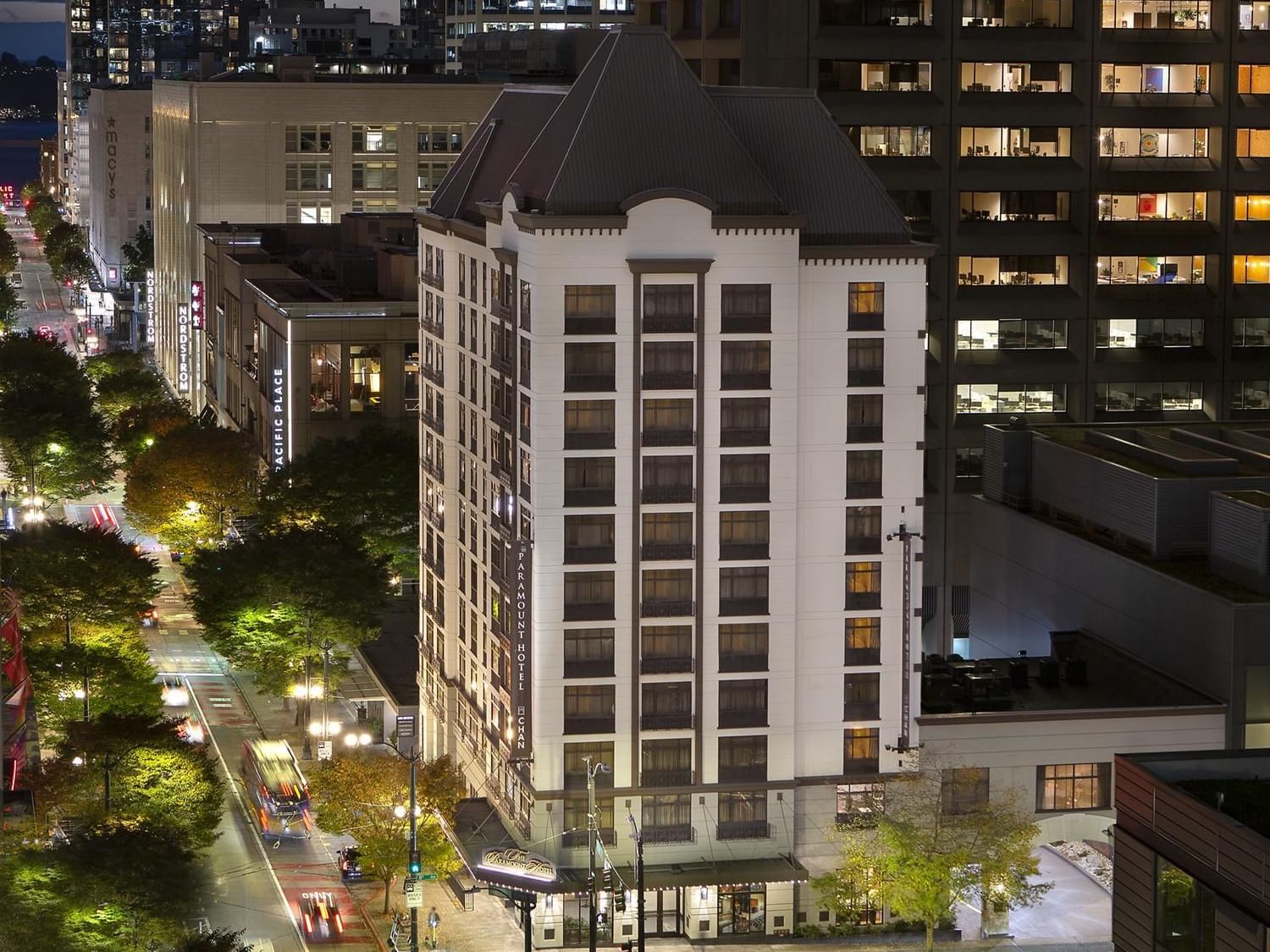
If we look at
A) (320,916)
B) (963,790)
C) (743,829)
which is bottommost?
(320,916)

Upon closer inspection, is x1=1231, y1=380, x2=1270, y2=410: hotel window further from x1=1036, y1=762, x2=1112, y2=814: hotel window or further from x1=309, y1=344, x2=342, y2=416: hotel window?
x1=309, y1=344, x2=342, y2=416: hotel window

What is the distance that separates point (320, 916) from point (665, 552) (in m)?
21.1

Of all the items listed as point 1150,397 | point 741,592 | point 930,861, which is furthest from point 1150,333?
point 930,861

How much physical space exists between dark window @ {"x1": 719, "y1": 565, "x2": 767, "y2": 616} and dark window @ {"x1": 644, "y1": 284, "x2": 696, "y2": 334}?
9.98 m

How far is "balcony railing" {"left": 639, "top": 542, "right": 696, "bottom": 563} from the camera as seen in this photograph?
305 ft

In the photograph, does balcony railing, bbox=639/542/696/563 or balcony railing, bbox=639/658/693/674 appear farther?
balcony railing, bbox=639/658/693/674

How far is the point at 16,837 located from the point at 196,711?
3989 centimetres

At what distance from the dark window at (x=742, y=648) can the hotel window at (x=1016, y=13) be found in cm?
5328

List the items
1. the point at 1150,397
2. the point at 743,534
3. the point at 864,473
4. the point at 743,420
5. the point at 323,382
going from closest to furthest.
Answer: the point at 743,420
the point at 743,534
the point at 864,473
the point at 1150,397
the point at 323,382

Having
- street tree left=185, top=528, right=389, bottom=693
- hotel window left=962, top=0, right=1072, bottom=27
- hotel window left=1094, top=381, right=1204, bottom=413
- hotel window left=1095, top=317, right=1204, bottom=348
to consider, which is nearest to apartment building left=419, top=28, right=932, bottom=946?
street tree left=185, top=528, right=389, bottom=693

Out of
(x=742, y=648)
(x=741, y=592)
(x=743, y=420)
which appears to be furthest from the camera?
(x=742, y=648)

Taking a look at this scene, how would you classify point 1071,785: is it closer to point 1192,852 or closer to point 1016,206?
point 1192,852

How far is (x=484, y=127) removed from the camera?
11294 cm

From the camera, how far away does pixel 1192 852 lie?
61188mm
